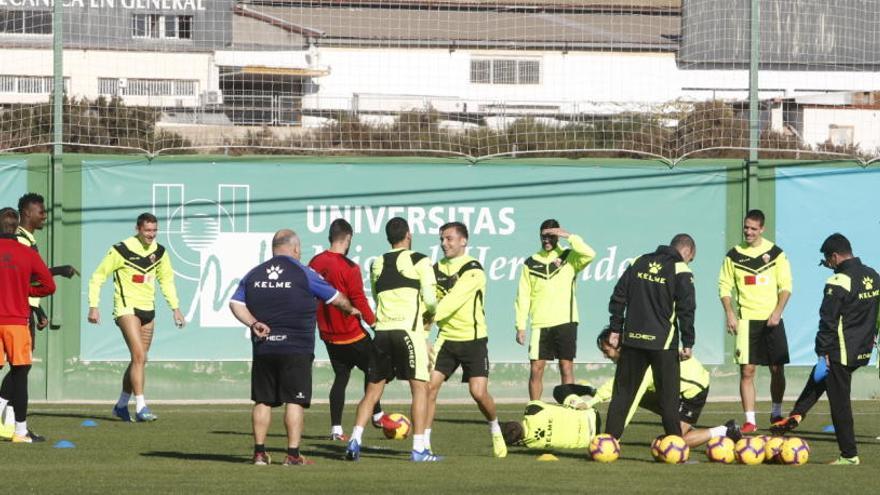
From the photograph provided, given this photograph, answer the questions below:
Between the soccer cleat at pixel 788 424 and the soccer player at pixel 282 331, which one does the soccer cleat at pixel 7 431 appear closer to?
the soccer player at pixel 282 331

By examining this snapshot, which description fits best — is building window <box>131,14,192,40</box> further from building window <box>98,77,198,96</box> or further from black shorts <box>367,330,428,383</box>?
black shorts <box>367,330,428,383</box>


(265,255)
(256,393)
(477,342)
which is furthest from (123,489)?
(265,255)

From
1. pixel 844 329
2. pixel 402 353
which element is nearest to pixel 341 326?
pixel 402 353

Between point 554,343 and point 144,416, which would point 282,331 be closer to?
point 144,416

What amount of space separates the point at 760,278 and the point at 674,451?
4.00 m

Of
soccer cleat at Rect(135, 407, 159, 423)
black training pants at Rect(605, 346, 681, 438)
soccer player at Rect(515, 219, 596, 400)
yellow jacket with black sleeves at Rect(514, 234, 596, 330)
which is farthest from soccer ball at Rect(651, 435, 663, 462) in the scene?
soccer cleat at Rect(135, 407, 159, 423)

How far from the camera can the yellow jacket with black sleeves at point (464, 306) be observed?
1312 centimetres

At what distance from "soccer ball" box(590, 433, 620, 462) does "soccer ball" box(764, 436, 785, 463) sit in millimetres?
1174

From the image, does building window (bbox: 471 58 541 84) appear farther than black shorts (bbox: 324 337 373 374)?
Yes

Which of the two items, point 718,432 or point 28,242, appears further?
point 28,242

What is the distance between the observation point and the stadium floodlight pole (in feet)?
64.5

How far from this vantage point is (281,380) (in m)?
11.9

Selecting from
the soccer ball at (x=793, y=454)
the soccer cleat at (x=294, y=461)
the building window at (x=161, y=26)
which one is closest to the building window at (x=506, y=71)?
the building window at (x=161, y=26)

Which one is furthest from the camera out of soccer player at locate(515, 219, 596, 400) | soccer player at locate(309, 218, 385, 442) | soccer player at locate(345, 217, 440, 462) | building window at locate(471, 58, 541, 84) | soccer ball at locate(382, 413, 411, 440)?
building window at locate(471, 58, 541, 84)
